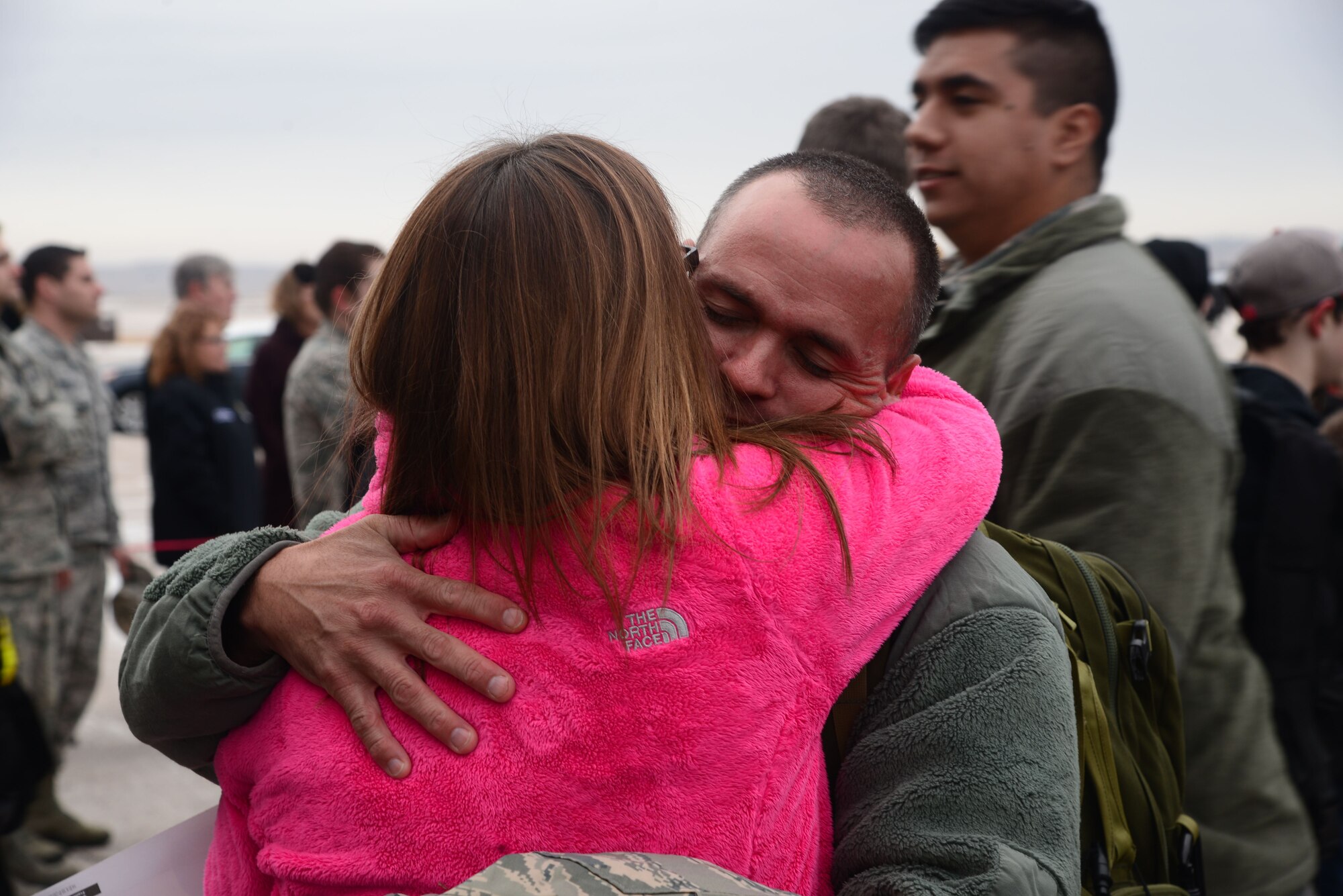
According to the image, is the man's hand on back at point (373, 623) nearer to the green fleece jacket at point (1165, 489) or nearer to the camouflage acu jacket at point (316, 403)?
the green fleece jacket at point (1165, 489)

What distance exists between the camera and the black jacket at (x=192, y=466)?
17.1 feet

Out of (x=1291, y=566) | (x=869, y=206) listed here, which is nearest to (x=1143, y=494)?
(x=1291, y=566)

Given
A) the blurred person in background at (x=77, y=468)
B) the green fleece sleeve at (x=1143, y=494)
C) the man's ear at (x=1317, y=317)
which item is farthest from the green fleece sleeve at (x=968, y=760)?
the blurred person in background at (x=77, y=468)

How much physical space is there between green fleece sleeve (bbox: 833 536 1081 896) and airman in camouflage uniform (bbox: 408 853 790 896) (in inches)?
6.6

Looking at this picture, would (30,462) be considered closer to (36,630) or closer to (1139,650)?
(36,630)

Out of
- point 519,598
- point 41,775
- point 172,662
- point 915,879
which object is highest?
point 519,598

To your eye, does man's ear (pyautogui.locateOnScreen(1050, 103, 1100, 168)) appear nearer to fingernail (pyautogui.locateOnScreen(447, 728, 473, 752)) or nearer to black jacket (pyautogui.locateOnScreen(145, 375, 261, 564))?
fingernail (pyautogui.locateOnScreen(447, 728, 473, 752))

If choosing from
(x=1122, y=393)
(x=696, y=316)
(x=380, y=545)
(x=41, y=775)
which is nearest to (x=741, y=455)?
(x=696, y=316)

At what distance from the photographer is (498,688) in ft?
3.24

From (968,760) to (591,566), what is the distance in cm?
40

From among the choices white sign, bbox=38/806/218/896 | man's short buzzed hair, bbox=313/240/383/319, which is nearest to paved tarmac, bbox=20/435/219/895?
man's short buzzed hair, bbox=313/240/383/319

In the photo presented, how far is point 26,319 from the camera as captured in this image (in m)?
5.02

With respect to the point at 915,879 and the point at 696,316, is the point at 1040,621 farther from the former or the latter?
the point at 696,316

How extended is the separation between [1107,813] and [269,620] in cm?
104
